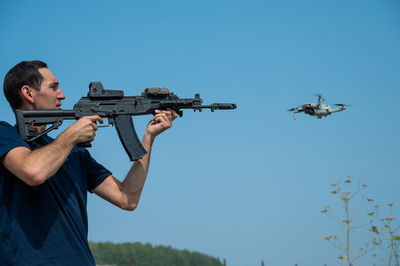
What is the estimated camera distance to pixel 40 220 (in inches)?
146

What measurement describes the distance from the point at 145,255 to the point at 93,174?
3648 cm

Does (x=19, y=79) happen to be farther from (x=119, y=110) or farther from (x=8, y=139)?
(x=119, y=110)

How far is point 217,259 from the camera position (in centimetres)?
3962

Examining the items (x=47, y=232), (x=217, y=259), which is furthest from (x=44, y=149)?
(x=217, y=259)

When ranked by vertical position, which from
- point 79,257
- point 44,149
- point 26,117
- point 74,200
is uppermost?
point 26,117

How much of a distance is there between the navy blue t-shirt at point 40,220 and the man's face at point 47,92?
0.39 m

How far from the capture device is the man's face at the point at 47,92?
4148mm

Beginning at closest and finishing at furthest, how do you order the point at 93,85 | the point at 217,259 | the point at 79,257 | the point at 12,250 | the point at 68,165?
1. the point at 12,250
2. the point at 79,257
3. the point at 68,165
4. the point at 93,85
5. the point at 217,259

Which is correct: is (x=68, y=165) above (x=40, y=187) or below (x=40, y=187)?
above

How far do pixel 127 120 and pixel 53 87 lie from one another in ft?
3.45

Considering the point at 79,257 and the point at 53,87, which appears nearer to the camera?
the point at 79,257

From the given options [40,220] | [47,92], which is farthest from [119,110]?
[40,220]

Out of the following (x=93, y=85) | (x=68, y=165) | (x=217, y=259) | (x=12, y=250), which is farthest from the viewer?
(x=217, y=259)

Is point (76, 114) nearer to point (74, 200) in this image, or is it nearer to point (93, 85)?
point (93, 85)
